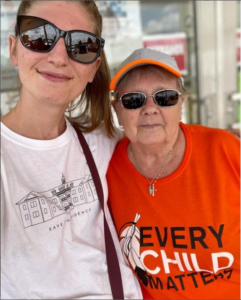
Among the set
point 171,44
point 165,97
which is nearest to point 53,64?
point 165,97

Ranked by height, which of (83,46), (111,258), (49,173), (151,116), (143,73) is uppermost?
(83,46)

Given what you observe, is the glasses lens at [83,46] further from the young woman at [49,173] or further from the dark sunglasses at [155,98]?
the dark sunglasses at [155,98]

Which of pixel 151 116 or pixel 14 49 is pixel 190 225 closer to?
pixel 151 116

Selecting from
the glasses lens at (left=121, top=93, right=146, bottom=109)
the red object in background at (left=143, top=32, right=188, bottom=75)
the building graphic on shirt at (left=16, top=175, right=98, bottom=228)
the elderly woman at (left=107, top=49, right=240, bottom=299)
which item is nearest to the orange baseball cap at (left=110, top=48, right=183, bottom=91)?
the elderly woman at (left=107, top=49, right=240, bottom=299)

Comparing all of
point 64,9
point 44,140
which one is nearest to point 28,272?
point 44,140

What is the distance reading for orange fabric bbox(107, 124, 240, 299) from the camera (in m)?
1.31

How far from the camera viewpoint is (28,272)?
43.1 inches

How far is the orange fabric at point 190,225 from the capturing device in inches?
51.4

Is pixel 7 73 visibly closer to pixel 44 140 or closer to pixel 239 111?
pixel 44 140

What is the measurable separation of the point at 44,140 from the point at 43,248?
39cm

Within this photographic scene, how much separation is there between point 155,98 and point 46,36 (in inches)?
19.1

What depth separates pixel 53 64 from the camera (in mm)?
1113

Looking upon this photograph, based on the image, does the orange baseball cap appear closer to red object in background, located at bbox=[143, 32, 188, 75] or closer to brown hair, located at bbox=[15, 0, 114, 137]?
brown hair, located at bbox=[15, 0, 114, 137]

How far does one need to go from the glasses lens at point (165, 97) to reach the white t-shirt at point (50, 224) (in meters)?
0.38
